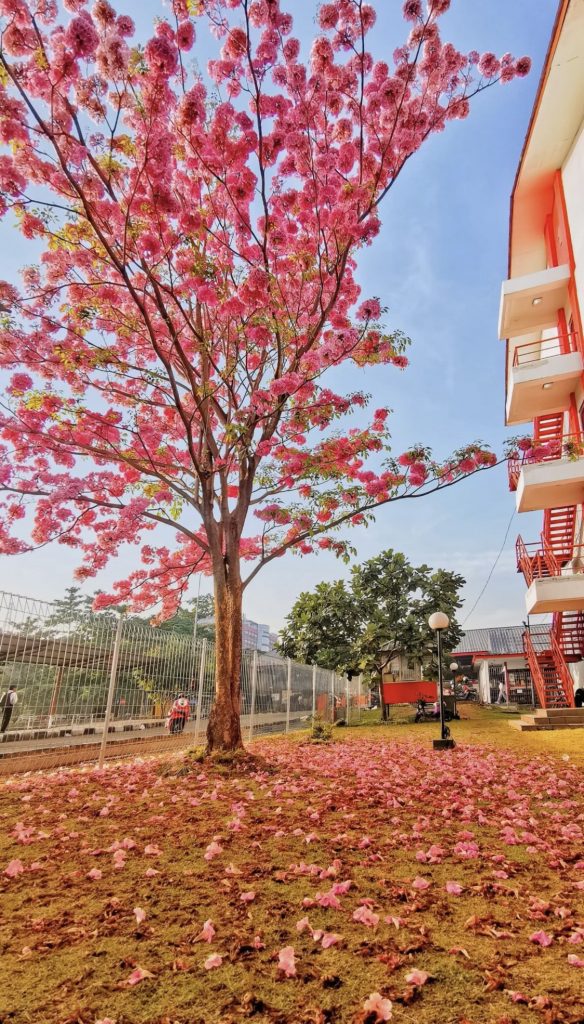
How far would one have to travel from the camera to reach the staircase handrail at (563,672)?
46.5 ft

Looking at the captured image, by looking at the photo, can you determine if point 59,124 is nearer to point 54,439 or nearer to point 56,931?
point 54,439

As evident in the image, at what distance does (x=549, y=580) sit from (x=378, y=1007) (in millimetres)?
13423

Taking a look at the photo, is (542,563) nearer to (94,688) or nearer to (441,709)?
(441,709)

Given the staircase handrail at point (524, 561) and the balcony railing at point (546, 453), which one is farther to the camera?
the staircase handrail at point (524, 561)

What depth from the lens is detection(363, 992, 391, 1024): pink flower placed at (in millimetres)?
2016

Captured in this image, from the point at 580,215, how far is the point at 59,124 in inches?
541

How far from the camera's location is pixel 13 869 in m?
3.56

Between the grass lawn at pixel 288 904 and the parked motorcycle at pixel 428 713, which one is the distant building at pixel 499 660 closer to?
the parked motorcycle at pixel 428 713

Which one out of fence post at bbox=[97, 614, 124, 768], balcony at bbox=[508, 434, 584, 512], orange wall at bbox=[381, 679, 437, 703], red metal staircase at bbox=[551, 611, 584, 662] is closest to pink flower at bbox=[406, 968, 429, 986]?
fence post at bbox=[97, 614, 124, 768]

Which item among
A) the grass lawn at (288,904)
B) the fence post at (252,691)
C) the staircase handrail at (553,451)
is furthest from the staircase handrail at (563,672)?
the grass lawn at (288,904)

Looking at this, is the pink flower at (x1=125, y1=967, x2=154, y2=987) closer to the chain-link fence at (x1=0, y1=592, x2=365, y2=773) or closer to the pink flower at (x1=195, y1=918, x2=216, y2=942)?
the pink flower at (x1=195, y1=918, x2=216, y2=942)

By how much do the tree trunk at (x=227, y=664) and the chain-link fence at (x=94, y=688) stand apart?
1.89m

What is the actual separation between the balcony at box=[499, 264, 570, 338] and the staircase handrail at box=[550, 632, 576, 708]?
10.3m

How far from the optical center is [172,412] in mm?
10109
